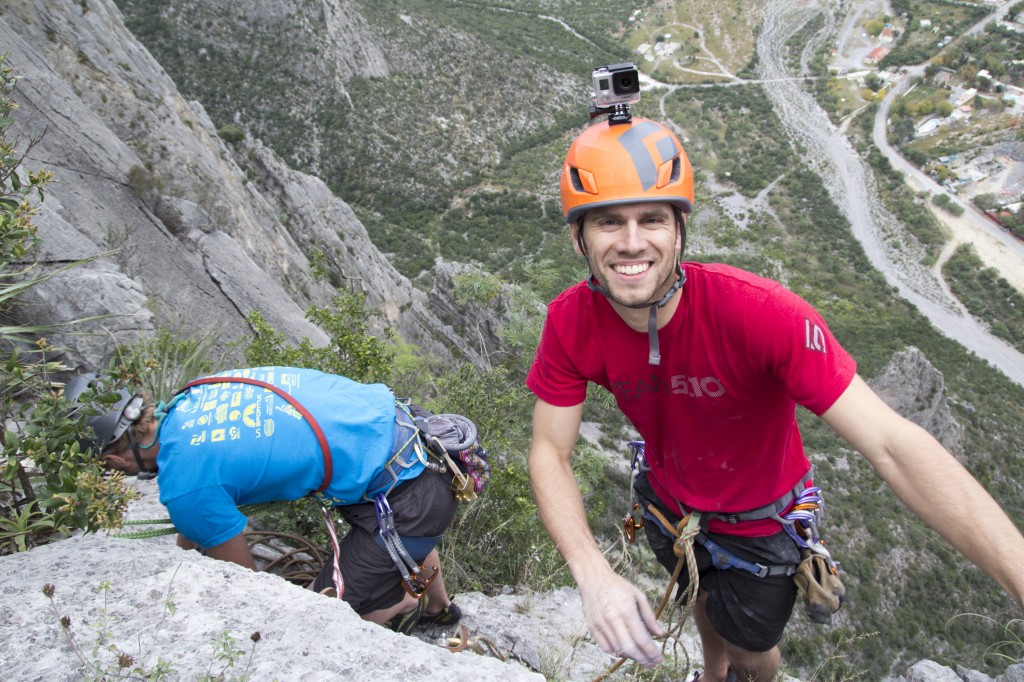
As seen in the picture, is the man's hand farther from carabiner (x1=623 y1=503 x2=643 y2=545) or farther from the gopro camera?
the gopro camera

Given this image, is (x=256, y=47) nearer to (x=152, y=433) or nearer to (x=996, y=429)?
(x=152, y=433)

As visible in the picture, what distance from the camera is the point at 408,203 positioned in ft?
168

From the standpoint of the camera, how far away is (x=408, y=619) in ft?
12.8

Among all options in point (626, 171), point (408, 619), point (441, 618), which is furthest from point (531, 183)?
point (626, 171)

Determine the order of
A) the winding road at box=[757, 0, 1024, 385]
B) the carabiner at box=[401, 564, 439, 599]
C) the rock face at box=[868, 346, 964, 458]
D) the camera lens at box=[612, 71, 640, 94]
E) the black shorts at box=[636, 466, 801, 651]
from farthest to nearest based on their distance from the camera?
the winding road at box=[757, 0, 1024, 385], the rock face at box=[868, 346, 964, 458], the carabiner at box=[401, 564, 439, 599], the black shorts at box=[636, 466, 801, 651], the camera lens at box=[612, 71, 640, 94]

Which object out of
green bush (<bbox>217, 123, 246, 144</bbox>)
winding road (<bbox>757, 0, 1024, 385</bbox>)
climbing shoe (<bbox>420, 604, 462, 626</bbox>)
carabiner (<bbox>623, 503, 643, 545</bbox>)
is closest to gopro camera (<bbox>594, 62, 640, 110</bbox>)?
carabiner (<bbox>623, 503, 643, 545</bbox>)

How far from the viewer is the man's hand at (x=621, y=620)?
212 centimetres

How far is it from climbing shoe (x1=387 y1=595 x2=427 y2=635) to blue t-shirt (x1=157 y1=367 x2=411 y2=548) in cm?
96

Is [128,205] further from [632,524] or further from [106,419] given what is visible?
[632,524]

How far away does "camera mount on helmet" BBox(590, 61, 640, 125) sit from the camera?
108 inches

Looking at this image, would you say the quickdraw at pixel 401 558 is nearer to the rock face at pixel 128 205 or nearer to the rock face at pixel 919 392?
the rock face at pixel 128 205

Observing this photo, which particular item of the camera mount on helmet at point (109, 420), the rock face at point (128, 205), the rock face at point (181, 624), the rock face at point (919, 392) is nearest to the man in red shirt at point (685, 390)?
the rock face at point (181, 624)

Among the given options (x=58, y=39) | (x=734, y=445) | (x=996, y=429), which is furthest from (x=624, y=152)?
(x=996, y=429)

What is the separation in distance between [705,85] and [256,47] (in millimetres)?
73132
